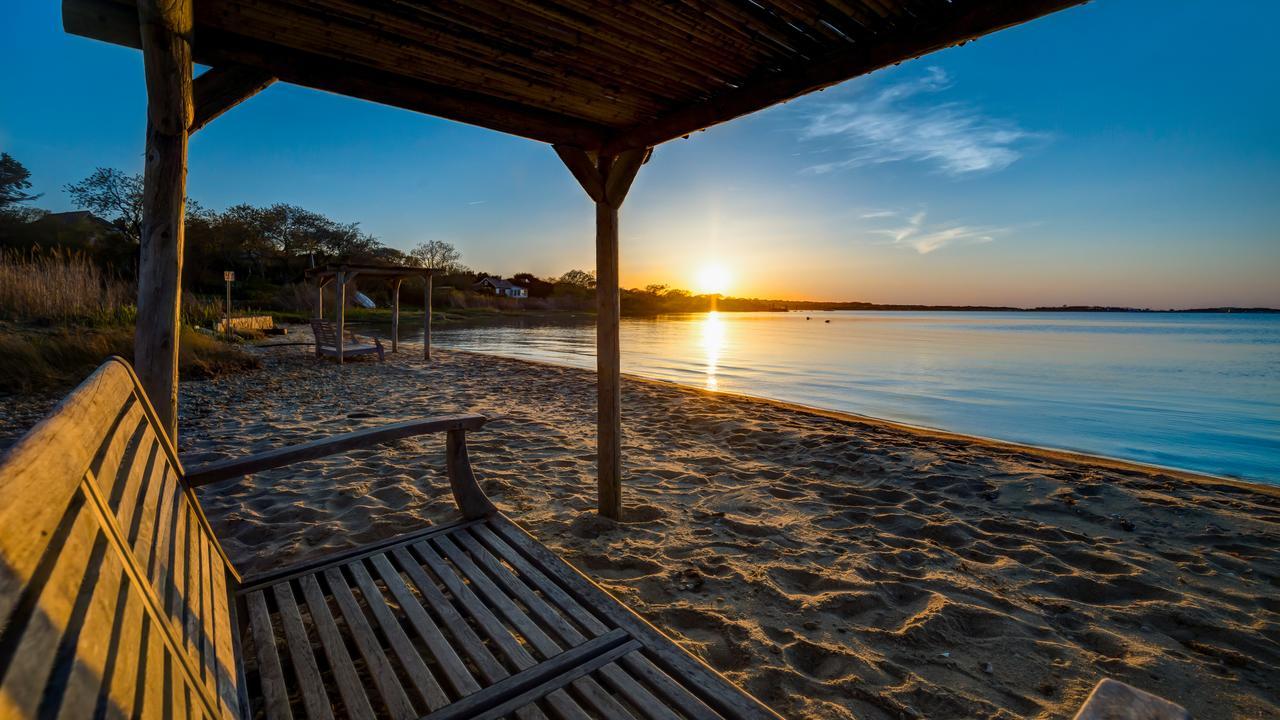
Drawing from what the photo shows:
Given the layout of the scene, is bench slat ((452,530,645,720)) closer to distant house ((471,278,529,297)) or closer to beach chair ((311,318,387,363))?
beach chair ((311,318,387,363))

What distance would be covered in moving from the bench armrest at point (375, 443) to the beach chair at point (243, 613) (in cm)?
1

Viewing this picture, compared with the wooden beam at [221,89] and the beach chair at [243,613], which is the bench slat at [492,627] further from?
the wooden beam at [221,89]

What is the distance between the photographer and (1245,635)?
2482 mm

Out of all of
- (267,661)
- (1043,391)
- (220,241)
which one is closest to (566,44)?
(267,661)

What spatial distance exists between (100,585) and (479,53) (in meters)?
2.62

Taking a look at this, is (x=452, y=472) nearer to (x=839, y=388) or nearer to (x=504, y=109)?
(x=504, y=109)

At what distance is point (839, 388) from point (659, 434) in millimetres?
7506

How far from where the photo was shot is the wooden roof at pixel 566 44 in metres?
2.22

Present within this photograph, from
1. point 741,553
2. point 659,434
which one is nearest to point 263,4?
point 741,553

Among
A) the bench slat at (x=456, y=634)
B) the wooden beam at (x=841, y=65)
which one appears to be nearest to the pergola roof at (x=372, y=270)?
the wooden beam at (x=841, y=65)

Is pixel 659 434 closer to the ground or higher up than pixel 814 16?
closer to the ground

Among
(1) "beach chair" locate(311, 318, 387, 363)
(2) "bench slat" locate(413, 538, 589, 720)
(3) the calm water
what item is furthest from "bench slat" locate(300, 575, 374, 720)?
(1) "beach chair" locate(311, 318, 387, 363)

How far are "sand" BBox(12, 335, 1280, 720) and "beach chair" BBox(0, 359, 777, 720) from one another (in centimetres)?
79

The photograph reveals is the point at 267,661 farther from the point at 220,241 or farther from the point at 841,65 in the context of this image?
the point at 220,241
